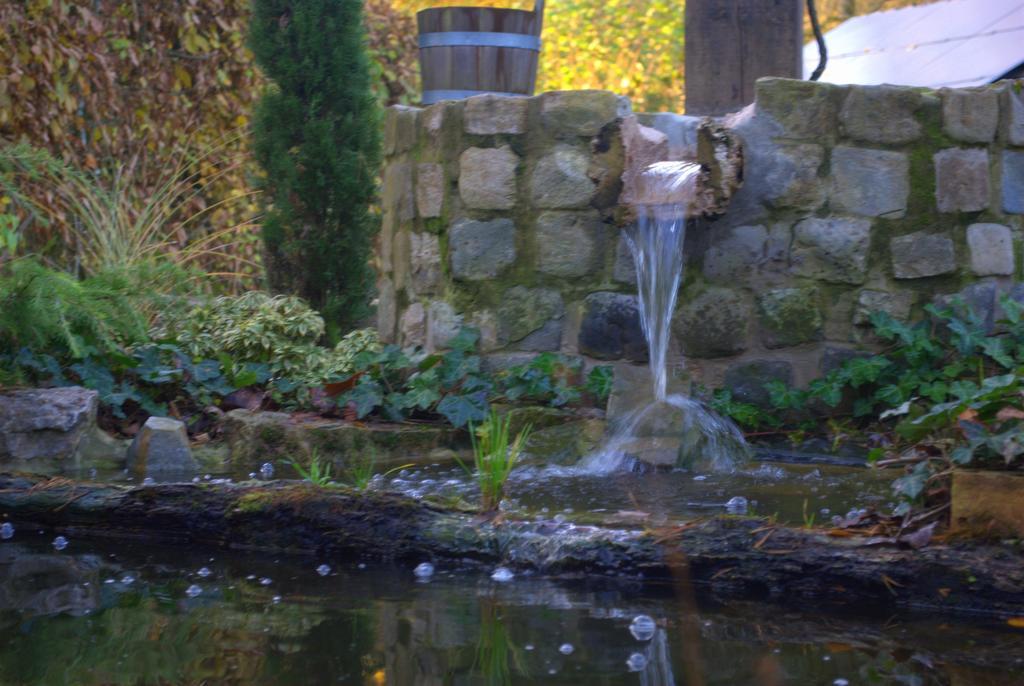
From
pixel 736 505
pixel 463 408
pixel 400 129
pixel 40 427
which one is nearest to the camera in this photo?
pixel 736 505

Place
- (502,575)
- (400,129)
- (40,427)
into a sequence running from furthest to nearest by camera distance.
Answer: (400,129) → (40,427) → (502,575)

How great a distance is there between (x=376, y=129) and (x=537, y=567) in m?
3.45

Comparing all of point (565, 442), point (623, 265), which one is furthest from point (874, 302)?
point (565, 442)

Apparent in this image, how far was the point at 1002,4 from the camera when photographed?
8320 millimetres

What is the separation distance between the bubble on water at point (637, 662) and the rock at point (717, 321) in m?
2.50

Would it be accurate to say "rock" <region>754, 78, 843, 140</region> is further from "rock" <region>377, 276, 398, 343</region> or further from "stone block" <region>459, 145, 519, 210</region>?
"rock" <region>377, 276, 398, 343</region>

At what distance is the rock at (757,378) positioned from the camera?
4.63m

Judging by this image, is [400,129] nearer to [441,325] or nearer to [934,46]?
[441,325]

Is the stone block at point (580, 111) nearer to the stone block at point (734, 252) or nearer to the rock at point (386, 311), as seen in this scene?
the stone block at point (734, 252)

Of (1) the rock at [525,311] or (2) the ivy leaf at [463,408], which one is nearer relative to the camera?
(2) the ivy leaf at [463,408]

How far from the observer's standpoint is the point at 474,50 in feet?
17.5

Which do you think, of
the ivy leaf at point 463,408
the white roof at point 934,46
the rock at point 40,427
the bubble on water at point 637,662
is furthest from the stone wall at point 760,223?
the white roof at point 934,46

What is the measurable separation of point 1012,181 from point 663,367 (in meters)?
1.53

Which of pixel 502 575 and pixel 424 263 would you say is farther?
pixel 424 263
